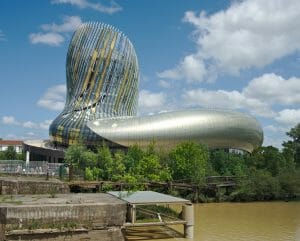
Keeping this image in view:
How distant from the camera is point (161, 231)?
21359mm

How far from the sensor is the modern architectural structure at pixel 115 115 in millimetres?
57156

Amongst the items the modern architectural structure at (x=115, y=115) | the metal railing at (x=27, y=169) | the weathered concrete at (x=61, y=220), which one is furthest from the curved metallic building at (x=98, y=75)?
the weathered concrete at (x=61, y=220)

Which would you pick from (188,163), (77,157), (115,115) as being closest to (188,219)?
(188,163)

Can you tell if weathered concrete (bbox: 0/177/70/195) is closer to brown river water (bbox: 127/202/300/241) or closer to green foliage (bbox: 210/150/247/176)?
brown river water (bbox: 127/202/300/241)

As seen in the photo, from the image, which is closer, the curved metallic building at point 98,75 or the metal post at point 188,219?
the metal post at point 188,219

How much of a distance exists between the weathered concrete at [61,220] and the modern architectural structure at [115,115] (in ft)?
131

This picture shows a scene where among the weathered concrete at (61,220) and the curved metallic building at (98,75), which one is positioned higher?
the curved metallic building at (98,75)

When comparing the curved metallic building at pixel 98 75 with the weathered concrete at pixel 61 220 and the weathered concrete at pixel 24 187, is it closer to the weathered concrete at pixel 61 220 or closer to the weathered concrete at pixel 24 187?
the weathered concrete at pixel 24 187

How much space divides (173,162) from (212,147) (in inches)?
687

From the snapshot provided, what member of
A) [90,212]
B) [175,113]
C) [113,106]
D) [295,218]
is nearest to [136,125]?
[175,113]

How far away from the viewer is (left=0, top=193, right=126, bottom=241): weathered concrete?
1495 centimetres

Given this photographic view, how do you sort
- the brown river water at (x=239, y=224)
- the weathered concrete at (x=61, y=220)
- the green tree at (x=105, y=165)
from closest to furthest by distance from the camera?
1. the weathered concrete at (x=61, y=220)
2. the brown river water at (x=239, y=224)
3. the green tree at (x=105, y=165)

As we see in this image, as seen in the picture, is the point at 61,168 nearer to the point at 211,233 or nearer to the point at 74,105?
the point at 211,233

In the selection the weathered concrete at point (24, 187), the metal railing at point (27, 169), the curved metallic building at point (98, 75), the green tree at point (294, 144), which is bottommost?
the weathered concrete at point (24, 187)
